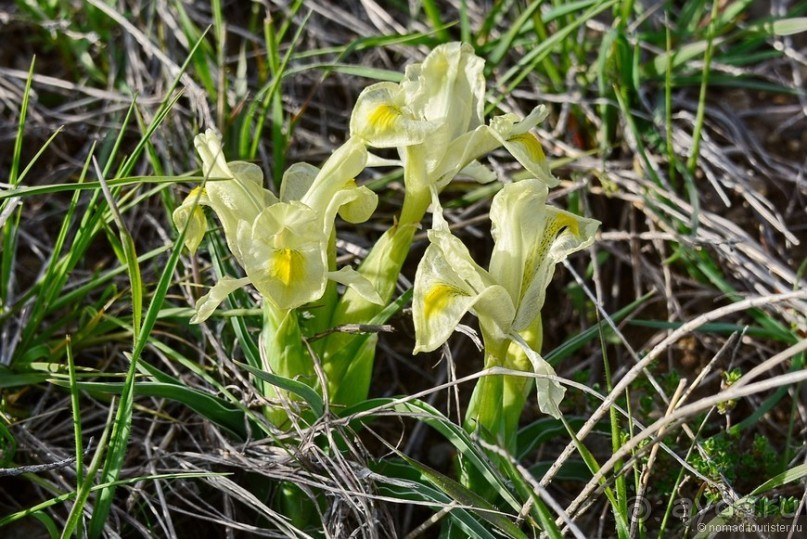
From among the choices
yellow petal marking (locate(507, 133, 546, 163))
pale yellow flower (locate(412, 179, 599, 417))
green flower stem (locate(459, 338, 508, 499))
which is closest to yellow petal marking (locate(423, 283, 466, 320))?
pale yellow flower (locate(412, 179, 599, 417))

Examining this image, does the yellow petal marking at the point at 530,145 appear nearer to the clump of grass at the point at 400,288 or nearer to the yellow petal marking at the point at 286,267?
the clump of grass at the point at 400,288

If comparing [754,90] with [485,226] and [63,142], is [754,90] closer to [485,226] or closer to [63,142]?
[485,226]

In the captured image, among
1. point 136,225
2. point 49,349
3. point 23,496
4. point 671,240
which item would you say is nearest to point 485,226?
point 671,240

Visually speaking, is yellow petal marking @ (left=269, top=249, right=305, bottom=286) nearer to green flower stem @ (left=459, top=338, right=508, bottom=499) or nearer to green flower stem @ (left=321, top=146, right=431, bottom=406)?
green flower stem @ (left=321, top=146, right=431, bottom=406)

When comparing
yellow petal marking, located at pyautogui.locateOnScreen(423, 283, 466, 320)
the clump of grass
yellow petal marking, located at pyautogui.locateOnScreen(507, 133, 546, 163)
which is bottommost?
the clump of grass

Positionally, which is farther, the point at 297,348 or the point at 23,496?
the point at 23,496

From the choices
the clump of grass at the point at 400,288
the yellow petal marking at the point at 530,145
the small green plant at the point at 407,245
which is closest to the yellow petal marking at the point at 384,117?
the small green plant at the point at 407,245
